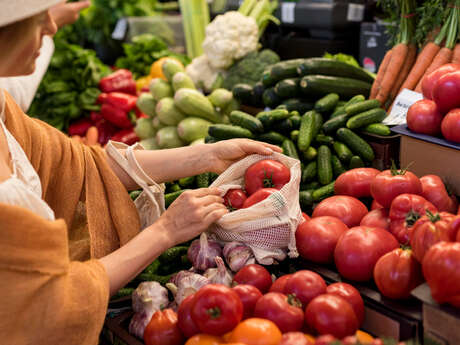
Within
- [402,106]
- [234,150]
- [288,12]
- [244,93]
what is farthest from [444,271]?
[288,12]

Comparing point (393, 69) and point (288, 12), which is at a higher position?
point (288, 12)

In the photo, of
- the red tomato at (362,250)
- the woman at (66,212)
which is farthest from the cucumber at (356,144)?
the red tomato at (362,250)

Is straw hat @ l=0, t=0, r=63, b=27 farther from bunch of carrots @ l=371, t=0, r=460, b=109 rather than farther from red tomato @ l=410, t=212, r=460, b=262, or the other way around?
bunch of carrots @ l=371, t=0, r=460, b=109

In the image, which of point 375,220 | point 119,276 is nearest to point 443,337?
point 375,220

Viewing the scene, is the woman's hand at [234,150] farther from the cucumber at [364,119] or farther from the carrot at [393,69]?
the carrot at [393,69]

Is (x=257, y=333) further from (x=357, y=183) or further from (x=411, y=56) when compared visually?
(x=411, y=56)

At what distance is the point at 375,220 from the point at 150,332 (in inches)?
34.2

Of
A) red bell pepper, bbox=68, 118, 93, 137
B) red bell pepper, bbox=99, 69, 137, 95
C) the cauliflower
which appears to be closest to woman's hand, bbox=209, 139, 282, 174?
the cauliflower

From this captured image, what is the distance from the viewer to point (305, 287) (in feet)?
4.78

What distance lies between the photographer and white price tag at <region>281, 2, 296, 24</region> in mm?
4203

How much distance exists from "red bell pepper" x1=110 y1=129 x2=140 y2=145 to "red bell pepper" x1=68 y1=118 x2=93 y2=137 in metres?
0.38

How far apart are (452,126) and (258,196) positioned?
0.86m

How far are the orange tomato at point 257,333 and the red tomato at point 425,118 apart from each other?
1.27m

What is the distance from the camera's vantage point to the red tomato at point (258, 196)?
6.01 feet
